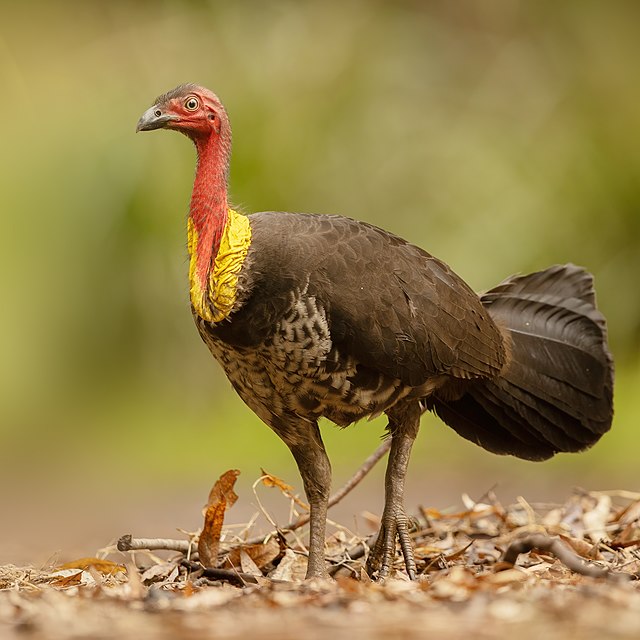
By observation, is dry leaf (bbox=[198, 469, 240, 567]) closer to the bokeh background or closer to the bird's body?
the bird's body

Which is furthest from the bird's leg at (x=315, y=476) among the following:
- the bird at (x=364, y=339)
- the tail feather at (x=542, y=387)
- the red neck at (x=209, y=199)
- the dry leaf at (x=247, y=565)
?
the red neck at (x=209, y=199)

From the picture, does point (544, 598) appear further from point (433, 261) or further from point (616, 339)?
point (616, 339)

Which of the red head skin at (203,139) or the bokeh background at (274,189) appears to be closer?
the red head skin at (203,139)

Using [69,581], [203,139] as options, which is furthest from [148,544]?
[203,139]

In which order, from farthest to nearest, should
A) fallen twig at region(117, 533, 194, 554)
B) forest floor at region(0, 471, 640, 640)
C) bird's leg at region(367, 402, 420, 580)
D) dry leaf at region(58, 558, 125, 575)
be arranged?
bird's leg at region(367, 402, 420, 580) → dry leaf at region(58, 558, 125, 575) → fallen twig at region(117, 533, 194, 554) → forest floor at region(0, 471, 640, 640)

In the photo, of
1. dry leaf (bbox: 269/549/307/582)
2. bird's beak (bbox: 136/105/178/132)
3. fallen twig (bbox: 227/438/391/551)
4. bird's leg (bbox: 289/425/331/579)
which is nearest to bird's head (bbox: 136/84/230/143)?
bird's beak (bbox: 136/105/178/132)

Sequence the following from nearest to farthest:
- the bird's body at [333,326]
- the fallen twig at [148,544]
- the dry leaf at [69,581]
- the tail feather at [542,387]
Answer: the bird's body at [333,326]
the dry leaf at [69,581]
the fallen twig at [148,544]
the tail feather at [542,387]

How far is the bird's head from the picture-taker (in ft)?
14.9

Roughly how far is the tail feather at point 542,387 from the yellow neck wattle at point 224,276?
1.21 metres

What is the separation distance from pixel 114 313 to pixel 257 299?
7360mm

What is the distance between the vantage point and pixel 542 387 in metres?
5.11

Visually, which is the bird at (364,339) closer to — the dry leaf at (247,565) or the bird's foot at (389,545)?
the bird's foot at (389,545)

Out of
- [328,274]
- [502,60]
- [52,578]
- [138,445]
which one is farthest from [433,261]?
[502,60]

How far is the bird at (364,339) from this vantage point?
423 cm
